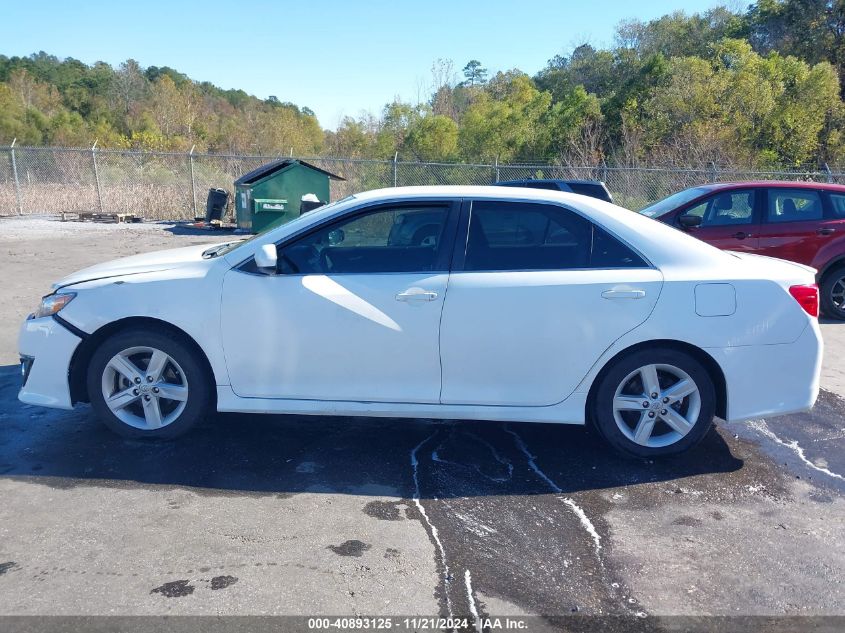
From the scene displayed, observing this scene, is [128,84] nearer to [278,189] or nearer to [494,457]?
[278,189]

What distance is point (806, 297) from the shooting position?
4.42m

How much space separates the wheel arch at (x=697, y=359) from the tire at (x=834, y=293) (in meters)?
5.35

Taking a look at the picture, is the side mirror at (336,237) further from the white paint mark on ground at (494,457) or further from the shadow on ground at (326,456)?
the white paint mark on ground at (494,457)

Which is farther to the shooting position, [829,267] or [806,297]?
[829,267]

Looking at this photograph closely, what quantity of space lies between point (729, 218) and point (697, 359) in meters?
5.14

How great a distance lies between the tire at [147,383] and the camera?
14.7 ft

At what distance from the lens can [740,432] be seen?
17.0 feet

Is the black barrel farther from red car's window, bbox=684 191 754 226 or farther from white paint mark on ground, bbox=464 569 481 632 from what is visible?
white paint mark on ground, bbox=464 569 481 632

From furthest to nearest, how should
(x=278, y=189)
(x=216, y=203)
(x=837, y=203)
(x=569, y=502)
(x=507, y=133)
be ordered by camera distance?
(x=507, y=133), (x=216, y=203), (x=278, y=189), (x=837, y=203), (x=569, y=502)

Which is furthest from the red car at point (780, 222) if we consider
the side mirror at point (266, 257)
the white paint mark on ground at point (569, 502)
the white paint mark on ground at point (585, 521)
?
the side mirror at point (266, 257)

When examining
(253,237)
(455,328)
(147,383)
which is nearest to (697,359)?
(455,328)

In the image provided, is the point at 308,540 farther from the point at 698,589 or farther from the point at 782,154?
the point at 782,154

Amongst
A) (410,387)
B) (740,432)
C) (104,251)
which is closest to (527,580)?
(410,387)

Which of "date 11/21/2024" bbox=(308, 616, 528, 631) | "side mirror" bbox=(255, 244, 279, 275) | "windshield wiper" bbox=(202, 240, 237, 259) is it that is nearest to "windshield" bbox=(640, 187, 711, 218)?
"windshield wiper" bbox=(202, 240, 237, 259)
